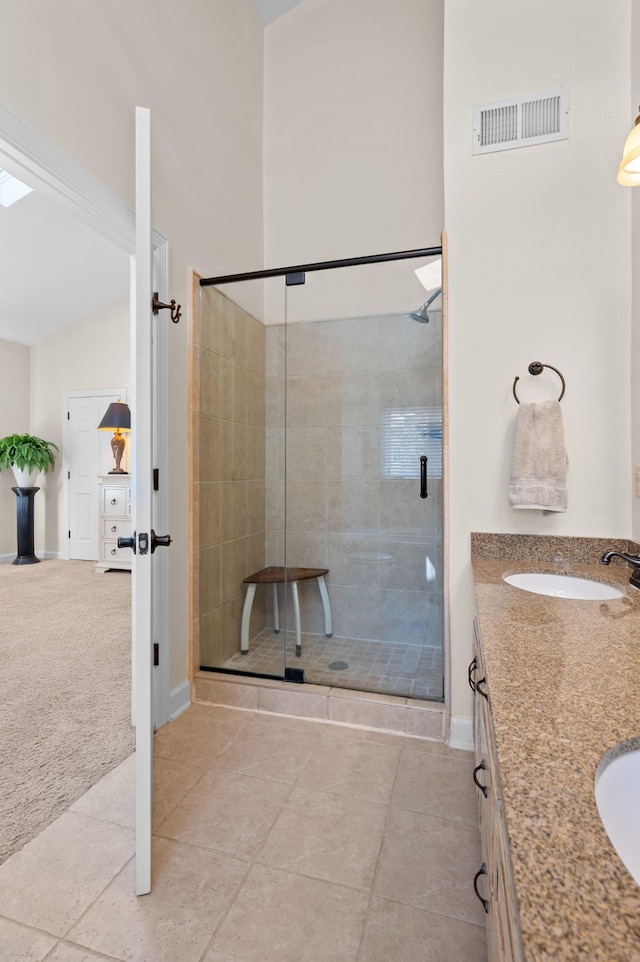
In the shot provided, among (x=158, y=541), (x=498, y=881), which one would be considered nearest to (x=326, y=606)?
(x=158, y=541)

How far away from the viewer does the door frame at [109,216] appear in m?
1.56

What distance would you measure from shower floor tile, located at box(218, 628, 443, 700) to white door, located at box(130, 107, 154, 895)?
3.79ft

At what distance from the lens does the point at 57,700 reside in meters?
2.47

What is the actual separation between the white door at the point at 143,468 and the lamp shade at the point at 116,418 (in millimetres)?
4107

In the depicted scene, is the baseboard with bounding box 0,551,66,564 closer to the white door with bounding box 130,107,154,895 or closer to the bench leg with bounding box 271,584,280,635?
the bench leg with bounding box 271,584,280,635

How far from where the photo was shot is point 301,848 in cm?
153

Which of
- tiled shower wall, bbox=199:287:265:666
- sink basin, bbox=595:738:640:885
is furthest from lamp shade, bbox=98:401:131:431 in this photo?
sink basin, bbox=595:738:640:885

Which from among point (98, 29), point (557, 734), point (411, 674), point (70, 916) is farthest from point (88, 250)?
point (557, 734)

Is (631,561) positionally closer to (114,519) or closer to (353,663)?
(353,663)

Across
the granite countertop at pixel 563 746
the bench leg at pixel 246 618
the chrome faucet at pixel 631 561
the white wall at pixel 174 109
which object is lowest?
the bench leg at pixel 246 618

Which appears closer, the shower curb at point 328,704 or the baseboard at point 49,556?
the shower curb at point 328,704

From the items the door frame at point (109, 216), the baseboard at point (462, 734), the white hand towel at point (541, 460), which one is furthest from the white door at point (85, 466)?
the white hand towel at point (541, 460)

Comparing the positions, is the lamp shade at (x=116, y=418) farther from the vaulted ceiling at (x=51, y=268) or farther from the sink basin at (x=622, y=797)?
the sink basin at (x=622, y=797)

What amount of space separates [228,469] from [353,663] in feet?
3.93
